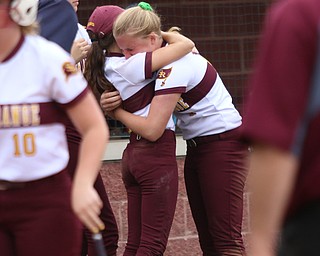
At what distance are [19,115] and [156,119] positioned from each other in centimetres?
179

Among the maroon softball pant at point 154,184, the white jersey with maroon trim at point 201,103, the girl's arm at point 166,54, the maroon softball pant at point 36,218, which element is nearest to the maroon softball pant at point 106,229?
the maroon softball pant at point 154,184

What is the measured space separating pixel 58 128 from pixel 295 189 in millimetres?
1343

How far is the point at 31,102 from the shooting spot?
140 inches

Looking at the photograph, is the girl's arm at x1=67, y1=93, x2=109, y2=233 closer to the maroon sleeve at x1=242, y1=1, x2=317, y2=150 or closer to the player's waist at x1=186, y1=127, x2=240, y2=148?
the maroon sleeve at x1=242, y1=1, x2=317, y2=150

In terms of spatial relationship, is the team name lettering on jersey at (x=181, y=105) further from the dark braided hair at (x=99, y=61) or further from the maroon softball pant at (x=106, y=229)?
the maroon softball pant at (x=106, y=229)

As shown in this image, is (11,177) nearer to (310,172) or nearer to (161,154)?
(310,172)

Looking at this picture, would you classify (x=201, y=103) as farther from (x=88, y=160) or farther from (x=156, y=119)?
(x=88, y=160)

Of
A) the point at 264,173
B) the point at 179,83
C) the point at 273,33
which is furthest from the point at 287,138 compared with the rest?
the point at 179,83

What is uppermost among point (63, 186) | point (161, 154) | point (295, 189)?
point (295, 189)

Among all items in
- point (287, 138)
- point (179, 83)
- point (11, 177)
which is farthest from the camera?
point (179, 83)

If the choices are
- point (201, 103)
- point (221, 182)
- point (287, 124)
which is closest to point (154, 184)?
point (221, 182)

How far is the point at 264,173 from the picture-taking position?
8.01 ft

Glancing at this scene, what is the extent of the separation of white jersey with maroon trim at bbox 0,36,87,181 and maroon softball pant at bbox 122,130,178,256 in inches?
69.8

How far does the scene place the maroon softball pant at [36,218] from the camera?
359 centimetres
